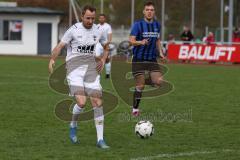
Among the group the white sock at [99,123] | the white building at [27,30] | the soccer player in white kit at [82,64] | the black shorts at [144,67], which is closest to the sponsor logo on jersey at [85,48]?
the soccer player in white kit at [82,64]

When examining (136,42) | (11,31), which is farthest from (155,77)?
(11,31)

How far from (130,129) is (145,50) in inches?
93.9

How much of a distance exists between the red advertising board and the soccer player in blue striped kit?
20384 mm

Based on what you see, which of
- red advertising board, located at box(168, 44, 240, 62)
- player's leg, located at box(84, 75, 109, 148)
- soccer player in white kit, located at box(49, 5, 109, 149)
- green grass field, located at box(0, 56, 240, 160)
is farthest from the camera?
red advertising board, located at box(168, 44, 240, 62)

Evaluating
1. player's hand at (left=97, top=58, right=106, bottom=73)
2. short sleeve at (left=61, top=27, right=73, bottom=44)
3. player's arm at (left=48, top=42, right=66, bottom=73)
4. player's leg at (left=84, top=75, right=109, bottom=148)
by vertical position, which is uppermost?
short sleeve at (left=61, top=27, right=73, bottom=44)

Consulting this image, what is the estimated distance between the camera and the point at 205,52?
112 ft

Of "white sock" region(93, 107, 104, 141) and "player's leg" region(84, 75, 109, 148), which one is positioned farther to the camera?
"player's leg" region(84, 75, 109, 148)

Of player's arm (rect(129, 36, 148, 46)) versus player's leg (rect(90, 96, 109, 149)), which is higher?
player's arm (rect(129, 36, 148, 46))

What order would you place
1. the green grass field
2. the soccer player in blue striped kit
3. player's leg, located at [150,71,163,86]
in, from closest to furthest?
1. the green grass field
2. the soccer player in blue striped kit
3. player's leg, located at [150,71,163,86]

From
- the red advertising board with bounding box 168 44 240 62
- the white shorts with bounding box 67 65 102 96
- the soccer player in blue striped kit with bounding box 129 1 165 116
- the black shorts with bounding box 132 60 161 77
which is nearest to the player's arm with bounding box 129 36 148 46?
the soccer player in blue striped kit with bounding box 129 1 165 116

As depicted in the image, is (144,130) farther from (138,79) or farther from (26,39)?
(26,39)

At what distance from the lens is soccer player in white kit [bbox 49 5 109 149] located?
9.19 metres

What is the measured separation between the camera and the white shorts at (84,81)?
9.21 m

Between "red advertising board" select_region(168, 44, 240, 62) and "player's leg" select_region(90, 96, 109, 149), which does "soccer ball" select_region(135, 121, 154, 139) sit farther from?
"red advertising board" select_region(168, 44, 240, 62)
